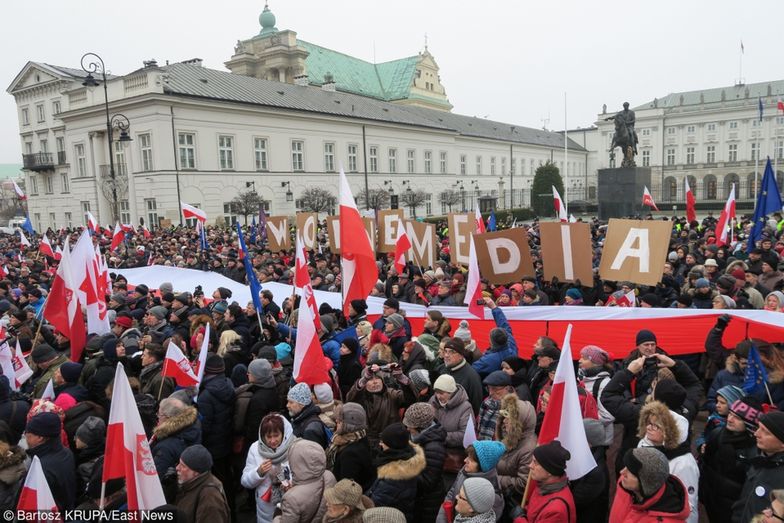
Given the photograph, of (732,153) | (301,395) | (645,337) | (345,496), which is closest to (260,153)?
(301,395)

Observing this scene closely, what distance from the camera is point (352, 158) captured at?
46688 mm

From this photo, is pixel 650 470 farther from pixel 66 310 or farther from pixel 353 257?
pixel 66 310

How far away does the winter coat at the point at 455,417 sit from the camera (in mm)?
4629

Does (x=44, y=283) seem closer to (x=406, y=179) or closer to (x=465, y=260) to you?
(x=465, y=260)

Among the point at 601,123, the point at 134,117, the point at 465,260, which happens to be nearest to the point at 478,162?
the point at 601,123

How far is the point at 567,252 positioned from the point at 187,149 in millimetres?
30590

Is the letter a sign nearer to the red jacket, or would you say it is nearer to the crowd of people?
the crowd of people

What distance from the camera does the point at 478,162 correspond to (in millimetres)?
62719

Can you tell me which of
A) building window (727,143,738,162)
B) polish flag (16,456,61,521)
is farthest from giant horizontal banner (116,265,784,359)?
building window (727,143,738,162)

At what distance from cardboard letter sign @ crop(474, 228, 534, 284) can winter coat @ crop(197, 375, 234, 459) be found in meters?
5.73

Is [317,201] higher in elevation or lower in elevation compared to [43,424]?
higher

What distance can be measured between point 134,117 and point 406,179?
24328 millimetres

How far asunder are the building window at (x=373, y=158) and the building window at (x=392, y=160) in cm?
182

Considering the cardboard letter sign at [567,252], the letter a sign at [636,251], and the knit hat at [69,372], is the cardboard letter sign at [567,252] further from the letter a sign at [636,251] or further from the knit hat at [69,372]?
the knit hat at [69,372]
